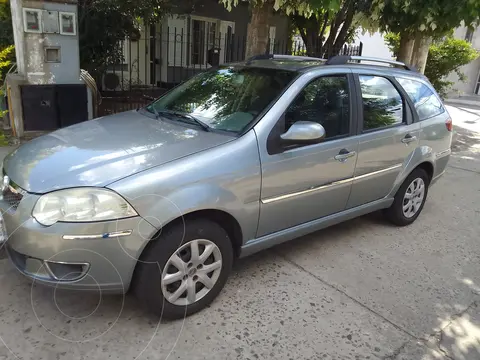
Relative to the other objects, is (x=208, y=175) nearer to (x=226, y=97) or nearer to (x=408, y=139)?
(x=226, y=97)

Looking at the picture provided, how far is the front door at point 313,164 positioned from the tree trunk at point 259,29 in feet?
9.27

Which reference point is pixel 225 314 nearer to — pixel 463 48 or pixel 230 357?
pixel 230 357

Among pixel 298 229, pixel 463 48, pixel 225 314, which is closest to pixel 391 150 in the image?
pixel 298 229

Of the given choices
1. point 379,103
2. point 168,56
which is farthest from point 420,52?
point 168,56

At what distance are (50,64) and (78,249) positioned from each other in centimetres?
421


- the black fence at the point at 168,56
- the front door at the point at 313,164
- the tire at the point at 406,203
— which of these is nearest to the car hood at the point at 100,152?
the front door at the point at 313,164

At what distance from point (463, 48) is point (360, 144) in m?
11.0

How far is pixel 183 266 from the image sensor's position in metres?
2.68

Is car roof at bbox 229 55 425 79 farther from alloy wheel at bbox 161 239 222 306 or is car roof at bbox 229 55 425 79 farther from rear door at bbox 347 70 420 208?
alloy wheel at bbox 161 239 222 306

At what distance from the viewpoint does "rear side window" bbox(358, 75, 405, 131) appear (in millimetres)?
3813

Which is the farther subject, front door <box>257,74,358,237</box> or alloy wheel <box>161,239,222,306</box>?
front door <box>257,74,358,237</box>

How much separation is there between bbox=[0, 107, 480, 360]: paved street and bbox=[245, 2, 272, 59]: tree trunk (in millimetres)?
3327

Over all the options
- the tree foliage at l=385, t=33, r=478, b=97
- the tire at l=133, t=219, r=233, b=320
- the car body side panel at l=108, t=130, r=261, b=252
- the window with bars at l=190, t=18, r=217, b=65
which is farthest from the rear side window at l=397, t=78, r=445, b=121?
the window with bars at l=190, t=18, r=217, b=65

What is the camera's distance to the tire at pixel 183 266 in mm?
2545
